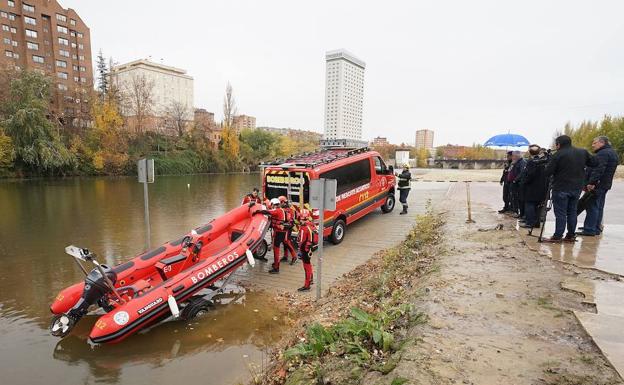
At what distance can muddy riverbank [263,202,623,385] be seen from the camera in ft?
9.05

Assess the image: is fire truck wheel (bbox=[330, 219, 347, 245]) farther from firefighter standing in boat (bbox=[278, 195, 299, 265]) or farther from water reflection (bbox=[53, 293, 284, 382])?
water reflection (bbox=[53, 293, 284, 382])

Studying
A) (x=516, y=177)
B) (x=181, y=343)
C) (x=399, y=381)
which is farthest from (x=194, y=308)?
(x=516, y=177)

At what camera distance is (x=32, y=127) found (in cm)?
3322

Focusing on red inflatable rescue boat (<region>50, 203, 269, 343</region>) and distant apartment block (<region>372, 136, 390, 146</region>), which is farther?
distant apartment block (<region>372, 136, 390, 146</region>)

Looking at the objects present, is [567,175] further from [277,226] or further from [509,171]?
[277,226]

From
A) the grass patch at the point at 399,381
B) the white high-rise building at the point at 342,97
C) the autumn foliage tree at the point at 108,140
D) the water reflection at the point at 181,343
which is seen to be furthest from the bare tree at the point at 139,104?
the white high-rise building at the point at 342,97

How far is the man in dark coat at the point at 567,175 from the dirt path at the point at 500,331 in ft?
4.11

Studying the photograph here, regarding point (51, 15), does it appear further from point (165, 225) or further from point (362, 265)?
point (362, 265)

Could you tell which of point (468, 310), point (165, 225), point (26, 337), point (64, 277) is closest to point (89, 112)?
point (165, 225)

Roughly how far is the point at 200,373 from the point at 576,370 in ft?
13.1

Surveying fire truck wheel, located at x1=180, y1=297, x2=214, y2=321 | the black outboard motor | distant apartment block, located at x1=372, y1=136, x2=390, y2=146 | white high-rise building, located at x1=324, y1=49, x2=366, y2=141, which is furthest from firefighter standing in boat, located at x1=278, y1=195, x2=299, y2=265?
distant apartment block, located at x1=372, y1=136, x2=390, y2=146

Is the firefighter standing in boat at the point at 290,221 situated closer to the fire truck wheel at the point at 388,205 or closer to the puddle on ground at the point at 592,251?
the puddle on ground at the point at 592,251

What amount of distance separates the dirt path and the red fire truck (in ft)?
13.1

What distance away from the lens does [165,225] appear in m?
13.1
